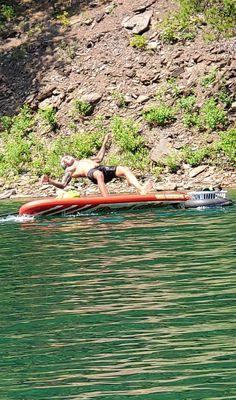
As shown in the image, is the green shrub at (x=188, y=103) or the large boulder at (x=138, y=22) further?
the large boulder at (x=138, y=22)

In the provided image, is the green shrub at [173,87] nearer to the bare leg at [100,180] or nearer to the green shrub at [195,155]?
the green shrub at [195,155]

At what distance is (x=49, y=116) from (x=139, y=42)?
4.32 meters

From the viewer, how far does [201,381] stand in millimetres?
6406

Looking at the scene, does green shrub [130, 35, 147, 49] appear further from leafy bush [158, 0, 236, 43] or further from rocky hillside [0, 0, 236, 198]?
leafy bush [158, 0, 236, 43]

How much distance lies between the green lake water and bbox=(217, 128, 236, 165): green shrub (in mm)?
15333

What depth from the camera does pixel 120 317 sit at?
8656mm

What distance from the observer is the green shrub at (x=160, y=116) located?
109ft

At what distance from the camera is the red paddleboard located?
19875mm

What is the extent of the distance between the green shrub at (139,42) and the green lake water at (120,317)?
71.0 feet

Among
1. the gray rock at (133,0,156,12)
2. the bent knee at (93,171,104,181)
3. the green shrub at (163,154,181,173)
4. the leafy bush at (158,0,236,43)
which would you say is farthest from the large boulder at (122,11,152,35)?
the bent knee at (93,171,104,181)

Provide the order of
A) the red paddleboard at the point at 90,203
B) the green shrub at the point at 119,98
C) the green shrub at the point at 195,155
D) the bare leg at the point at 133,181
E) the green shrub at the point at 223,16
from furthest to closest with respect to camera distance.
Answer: the green shrub at the point at 119,98 → the green shrub at the point at 195,155 → the green shrub at the point at 223,16 → the bare leg at the point at 133,181 → the red paddleboard at the point at 90,203

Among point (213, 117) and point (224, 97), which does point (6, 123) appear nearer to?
point (213, 117)

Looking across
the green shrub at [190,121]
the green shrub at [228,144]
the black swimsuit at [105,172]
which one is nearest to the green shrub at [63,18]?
the green shrub at [190,121]

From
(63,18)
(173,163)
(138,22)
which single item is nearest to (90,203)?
(173,163)
